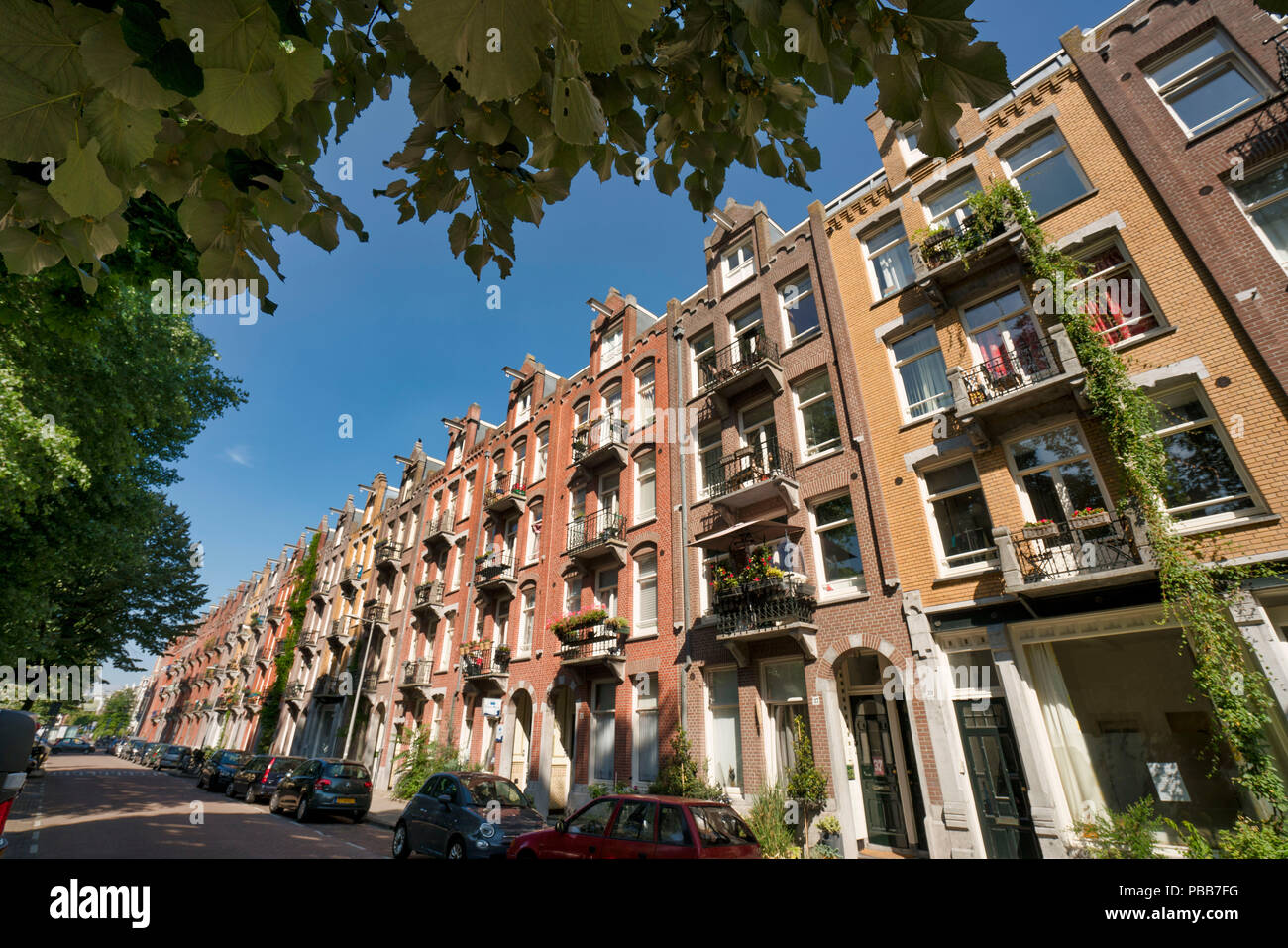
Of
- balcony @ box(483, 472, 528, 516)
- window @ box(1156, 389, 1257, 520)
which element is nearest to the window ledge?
window @ box(1156, 389, 1257, 520)

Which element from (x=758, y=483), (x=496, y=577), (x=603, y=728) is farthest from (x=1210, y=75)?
(x=496, y=577)

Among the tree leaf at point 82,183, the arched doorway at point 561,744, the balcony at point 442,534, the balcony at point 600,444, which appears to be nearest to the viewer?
the tree leaf at point 82,183

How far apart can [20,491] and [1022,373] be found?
67.5ft

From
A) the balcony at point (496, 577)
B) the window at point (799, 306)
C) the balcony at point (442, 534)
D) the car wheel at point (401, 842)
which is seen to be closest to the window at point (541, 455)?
the balcony at point (496, 577)

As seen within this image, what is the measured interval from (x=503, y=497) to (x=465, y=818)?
1515cm

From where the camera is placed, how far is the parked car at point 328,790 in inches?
669

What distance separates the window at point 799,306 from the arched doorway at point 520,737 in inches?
599

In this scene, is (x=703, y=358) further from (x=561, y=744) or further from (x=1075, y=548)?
(x=561, y=744)

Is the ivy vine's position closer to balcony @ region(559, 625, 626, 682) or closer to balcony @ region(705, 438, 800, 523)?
balcony @ region(705, 438, 800, 523)

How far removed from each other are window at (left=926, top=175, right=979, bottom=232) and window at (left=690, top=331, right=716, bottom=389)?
689 centimetres

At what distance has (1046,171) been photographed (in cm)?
1333

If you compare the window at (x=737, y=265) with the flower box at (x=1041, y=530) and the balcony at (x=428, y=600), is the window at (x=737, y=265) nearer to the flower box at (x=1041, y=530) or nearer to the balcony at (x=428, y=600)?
the flower box at (x=1041, y=530)
